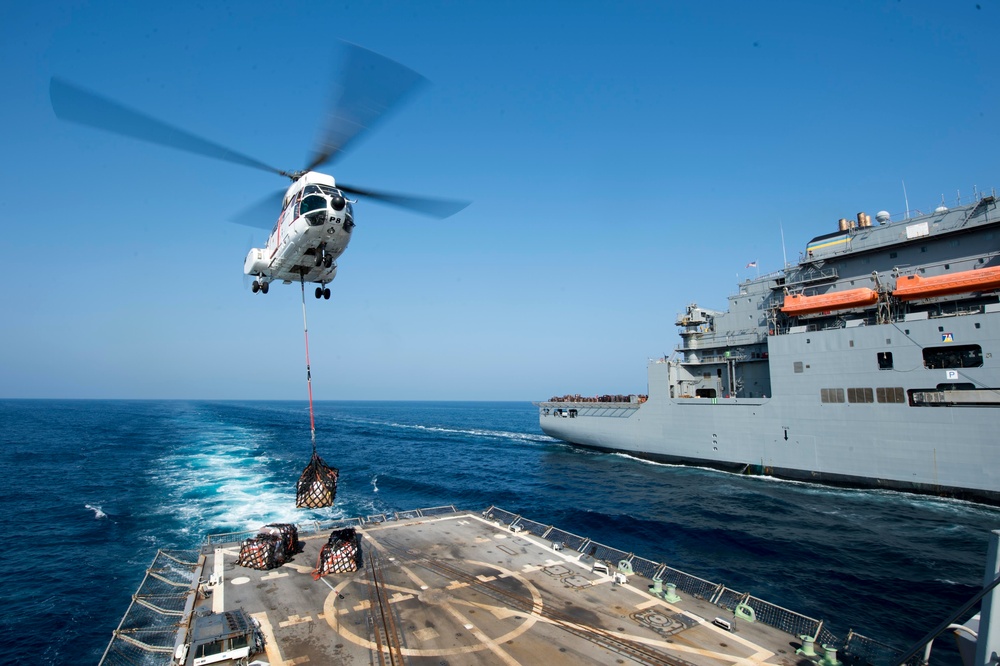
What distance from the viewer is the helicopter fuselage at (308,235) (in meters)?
14.4

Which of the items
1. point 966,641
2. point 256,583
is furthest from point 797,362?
point 256,583

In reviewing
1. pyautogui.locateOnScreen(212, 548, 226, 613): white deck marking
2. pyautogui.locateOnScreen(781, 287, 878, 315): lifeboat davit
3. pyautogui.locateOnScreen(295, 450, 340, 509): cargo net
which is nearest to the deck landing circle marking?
pyautogui.locateOnScreen(295, 450, 340, 509): cargo net

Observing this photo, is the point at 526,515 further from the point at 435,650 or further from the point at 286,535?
the point at 435,650

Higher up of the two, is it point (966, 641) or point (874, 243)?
point (874, 243)

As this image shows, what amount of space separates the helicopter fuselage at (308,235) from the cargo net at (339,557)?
33.1 feet

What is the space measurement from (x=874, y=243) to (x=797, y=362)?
37.8 ft

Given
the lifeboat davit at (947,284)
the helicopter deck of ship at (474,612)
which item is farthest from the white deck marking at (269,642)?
the lifeboat davit at (947,284)

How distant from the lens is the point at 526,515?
33500 mm

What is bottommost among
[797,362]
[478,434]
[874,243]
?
[478,434]

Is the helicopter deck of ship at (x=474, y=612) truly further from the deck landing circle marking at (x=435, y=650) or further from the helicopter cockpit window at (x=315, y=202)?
the helicopter cockpit window at (x=315, y=202)

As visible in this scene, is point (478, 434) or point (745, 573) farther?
point (478, 434)

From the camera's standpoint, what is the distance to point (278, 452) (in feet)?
193

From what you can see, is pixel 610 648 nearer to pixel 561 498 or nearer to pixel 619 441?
pixel 561 498

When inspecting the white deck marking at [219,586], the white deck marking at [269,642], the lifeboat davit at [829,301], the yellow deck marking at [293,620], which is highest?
the lifeboat davit at [829,301]
